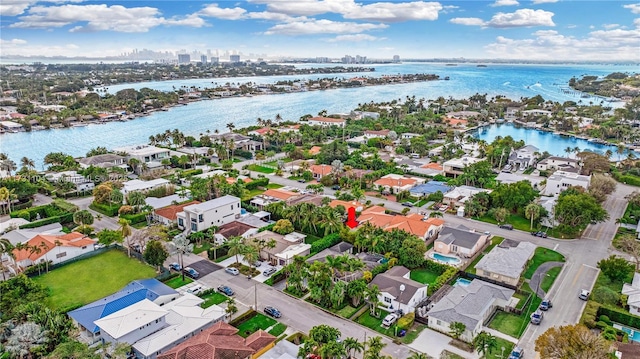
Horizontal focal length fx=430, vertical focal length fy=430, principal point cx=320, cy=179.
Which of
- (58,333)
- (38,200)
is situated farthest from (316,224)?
(38,200)

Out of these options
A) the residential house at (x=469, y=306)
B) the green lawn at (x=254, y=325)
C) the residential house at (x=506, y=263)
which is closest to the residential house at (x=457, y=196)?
the residential house at (x=506, y=263)

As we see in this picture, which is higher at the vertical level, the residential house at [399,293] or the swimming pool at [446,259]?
the residential house at [399,293]

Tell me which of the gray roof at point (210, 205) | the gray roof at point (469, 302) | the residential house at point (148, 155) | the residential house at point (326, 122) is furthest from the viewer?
the residential house at point (326, 122)

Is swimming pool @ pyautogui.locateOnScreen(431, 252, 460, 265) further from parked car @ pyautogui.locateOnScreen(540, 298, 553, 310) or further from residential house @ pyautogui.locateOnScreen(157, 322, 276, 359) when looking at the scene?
residential house @ pyautogui.locateOnScreen(157, 322, 276, 359)

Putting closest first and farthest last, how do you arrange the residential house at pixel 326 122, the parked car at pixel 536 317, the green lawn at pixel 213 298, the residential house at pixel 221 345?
the residential house at pixel 221 345
the parked car at pixel 536 317
the green lawn at pixel 213 298
the residential house at pixel 326 122

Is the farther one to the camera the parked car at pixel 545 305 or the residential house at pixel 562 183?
the residential house at pixel 562 183

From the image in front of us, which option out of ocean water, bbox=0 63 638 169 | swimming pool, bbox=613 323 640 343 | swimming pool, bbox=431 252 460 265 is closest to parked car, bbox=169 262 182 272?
swimming pool, bbox=431 252 460 265

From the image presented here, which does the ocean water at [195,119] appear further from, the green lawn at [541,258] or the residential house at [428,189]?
the green lawn at [541,258]

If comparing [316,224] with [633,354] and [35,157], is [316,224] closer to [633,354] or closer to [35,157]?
[633,354]
